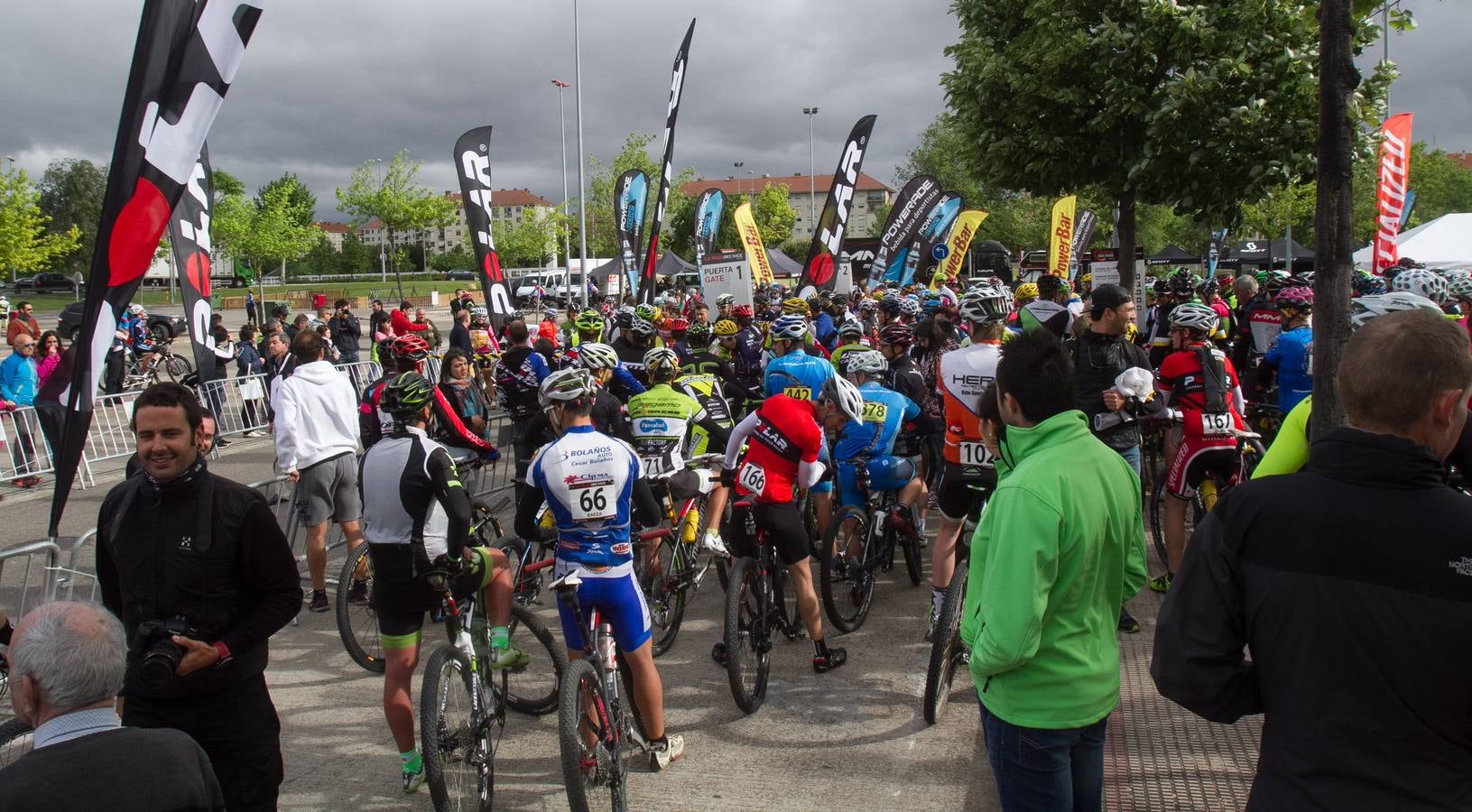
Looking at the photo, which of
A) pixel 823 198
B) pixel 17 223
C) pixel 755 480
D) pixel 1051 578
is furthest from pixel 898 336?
pixel 823 198

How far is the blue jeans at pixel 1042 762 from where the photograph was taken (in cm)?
275

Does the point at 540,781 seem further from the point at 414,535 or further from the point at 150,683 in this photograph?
the point at 150,683

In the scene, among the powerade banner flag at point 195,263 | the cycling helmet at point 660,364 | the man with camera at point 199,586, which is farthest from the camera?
the powerade banner flag at point 195,263

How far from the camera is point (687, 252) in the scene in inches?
3349

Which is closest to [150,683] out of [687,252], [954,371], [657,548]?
[657,548]

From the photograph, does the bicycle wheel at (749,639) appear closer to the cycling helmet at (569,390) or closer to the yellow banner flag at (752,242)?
the cycling helmet at (569,390)

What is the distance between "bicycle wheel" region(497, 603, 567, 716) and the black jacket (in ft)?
11.1

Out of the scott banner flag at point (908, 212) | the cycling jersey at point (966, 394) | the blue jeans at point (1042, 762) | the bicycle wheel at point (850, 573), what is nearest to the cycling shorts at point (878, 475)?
the bicycle wheel at point (850, 573)

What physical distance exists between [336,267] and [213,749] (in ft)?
389

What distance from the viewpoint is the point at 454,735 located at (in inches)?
161

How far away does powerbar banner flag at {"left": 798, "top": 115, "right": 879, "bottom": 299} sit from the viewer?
16.5 metres

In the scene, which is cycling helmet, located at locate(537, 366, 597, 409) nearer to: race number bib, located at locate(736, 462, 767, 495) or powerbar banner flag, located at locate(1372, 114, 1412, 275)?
race number bib, located at locate(736, 462, 767, 495)

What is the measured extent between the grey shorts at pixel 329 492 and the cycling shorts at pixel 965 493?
4.01m

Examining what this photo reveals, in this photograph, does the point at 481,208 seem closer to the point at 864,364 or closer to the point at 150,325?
Result: the point at 864,364
